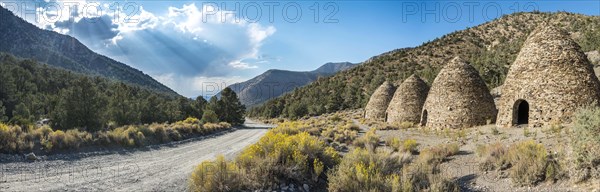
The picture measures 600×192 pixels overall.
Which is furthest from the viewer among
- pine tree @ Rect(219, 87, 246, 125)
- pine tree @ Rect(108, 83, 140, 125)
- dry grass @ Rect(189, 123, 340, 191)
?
pine tree @ Rect(219, 87, 246, 125)

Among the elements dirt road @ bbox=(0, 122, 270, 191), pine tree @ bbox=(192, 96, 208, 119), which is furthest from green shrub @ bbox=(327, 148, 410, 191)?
pine tree @ bbox=(192, 96, 208, 119)

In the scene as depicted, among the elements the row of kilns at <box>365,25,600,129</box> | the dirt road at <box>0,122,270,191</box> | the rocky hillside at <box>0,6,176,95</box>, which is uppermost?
the rocky hillside at <box>0,6,176,95</box>

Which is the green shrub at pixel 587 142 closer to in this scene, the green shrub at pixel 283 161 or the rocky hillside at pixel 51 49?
the green shrub at pixel 283 161

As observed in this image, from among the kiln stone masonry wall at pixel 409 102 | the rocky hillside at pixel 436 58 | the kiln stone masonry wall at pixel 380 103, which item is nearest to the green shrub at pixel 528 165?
the kiln stone masonry wall at pixel 409 102

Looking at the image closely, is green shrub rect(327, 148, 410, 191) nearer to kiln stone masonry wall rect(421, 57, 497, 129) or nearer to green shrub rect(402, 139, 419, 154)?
green shrub rect(402, 139, 419, 154)

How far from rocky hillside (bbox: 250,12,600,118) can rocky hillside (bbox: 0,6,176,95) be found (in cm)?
8976

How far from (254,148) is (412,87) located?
918 inches

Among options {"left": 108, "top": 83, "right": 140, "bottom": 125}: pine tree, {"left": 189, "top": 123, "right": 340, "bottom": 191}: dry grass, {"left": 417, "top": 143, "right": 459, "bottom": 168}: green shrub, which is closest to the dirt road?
{"left": 189, "top": 123, "right": 340, "bottom": 191}: dry grass

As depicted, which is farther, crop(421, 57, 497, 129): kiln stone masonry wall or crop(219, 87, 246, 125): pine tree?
crop(219, 87, 246, 125): pine tree

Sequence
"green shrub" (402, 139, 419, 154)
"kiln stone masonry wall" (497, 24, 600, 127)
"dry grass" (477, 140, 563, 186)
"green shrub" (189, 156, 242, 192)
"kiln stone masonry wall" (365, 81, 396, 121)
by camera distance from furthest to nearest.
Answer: "kiln stone masonry wall" (365, 81, 396, 121)
"kiln stone masonry wall" (497, 24, 600, 127)
"green shrub" (402, 139, 419, 154)
"dry grass" (477, 140, 563, 186)
"green shrub" (189, 156, 242, 192)

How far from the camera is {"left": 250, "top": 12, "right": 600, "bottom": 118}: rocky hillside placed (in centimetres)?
5800

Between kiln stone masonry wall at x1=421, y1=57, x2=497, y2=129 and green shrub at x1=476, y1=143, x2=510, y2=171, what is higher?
kiln stone masonry wall at x1=421, y1=57, x2=497, y2=129

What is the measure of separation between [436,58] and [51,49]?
458 feet

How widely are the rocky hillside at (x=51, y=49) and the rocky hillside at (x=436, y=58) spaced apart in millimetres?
89759
